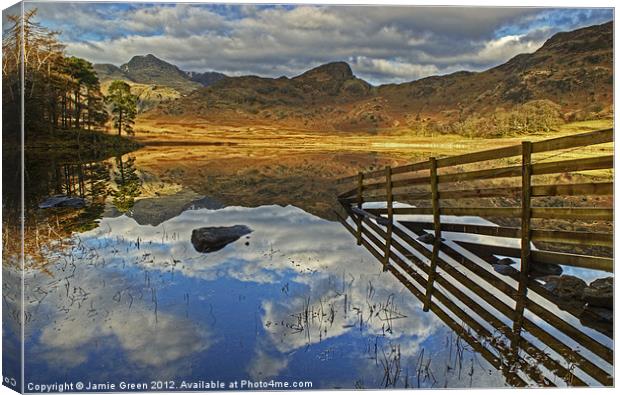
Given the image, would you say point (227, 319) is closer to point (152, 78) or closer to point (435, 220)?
point (152, 78)

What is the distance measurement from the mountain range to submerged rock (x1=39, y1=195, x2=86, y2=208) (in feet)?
5.26

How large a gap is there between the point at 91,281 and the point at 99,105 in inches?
102

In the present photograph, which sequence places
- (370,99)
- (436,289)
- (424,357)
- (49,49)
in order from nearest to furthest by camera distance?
(424,357) → (49,49) → (436,289) → (370,99)

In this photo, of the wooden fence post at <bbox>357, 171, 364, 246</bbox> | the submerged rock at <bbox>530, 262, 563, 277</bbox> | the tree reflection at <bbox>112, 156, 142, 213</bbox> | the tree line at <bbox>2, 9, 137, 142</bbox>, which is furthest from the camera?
the wooden fence post at <bbox>357, 171, 364, 246</bbox>

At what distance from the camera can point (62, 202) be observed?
5.27 meters

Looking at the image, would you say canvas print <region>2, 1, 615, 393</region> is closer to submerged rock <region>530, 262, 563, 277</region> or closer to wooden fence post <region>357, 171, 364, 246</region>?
submerged rock <region>530, 262, 563, 277</region>

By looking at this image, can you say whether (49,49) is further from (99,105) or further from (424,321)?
(424,321)

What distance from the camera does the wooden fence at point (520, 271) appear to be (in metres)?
3.66

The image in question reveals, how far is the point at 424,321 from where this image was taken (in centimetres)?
439

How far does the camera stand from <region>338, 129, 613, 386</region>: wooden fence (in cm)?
366

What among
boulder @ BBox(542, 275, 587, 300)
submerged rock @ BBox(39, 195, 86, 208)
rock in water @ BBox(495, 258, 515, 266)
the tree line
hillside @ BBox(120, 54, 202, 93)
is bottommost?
rock in water @ BBox(495, 258, 515, 266)

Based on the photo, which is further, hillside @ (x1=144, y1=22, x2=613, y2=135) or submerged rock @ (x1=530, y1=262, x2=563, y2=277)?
hillside @ (x1=144, y1=22, x2=613, y2=135)

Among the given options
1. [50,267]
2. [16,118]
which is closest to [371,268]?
[50,267]

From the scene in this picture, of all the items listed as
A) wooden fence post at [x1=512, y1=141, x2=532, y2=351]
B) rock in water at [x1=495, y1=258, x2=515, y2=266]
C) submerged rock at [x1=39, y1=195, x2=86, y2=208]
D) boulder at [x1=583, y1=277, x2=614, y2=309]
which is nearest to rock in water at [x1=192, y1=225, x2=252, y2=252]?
submerged rock at [x1=39, y1=195, x2=86, y2=208]
